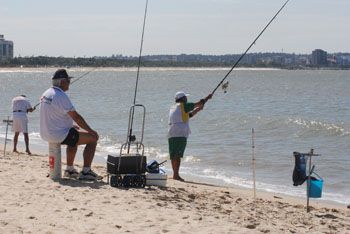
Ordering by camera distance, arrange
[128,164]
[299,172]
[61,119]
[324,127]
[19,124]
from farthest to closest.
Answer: [324,127] < [19,124] < [61,119] < [128,164] < [299,172]

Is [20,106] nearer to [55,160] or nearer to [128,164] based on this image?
[55,160]

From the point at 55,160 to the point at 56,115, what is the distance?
56 cm

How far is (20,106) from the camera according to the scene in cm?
1357

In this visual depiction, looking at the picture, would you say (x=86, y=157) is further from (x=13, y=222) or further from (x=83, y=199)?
(x=13, y=222)

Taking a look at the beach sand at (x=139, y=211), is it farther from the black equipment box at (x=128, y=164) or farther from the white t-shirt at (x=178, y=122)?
the white t-shirt at (x=178, y=122)

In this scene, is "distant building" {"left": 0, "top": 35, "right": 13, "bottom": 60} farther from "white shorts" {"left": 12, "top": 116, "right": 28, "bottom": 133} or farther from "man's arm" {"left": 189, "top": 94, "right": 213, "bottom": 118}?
"man's arm" {"left": 189, "top": 94, "right": 213, "bottom": 118}

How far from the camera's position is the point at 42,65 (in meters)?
164

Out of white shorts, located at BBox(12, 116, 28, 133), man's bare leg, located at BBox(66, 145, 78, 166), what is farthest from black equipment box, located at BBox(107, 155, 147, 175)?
A: white shorts, located at BBox(12, 116, 28, 133)

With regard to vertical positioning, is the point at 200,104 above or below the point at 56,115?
above

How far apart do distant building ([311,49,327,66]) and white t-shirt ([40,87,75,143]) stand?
606ft

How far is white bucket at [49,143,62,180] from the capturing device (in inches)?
317

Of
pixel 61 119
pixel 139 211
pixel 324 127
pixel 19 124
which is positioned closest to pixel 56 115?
pixel 61 119

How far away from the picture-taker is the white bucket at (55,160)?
8.06m

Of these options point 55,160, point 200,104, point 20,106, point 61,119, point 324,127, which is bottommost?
point 324,127
